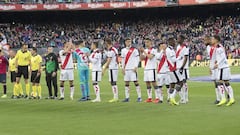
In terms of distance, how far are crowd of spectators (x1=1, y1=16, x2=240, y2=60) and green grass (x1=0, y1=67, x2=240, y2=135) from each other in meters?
39.7

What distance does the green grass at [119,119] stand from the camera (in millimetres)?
11977

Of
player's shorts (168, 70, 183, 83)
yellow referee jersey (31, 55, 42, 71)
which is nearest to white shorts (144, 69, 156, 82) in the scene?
player's shorts (168, 70, 183, 83)

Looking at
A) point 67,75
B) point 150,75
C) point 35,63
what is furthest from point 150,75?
point 35,63

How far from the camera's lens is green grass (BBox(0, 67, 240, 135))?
39.3 feet

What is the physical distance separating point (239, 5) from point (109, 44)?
4416 centimetres

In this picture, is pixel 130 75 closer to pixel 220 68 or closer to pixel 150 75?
pixel 150 75

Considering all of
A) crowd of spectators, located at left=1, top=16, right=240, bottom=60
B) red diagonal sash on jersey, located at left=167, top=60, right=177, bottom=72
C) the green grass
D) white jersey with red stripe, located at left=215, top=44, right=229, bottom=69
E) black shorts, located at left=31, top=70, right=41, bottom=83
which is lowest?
the green grass

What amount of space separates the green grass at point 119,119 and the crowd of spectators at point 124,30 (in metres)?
39.7

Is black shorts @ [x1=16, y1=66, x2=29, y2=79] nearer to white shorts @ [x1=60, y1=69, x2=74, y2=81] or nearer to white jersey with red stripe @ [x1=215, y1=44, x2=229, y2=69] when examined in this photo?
white shorts @ [x1=60, y1=69, x2=74, y2=81]

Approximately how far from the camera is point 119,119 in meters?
14.0

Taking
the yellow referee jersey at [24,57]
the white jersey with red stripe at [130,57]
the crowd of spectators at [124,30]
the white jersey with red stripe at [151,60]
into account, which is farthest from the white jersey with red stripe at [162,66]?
the crowd of spectators at [124,30]

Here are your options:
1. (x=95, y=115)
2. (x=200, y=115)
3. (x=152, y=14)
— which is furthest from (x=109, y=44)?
(x=152, y=14)

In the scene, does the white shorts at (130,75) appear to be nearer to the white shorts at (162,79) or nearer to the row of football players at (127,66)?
the row of football players at (127,66)

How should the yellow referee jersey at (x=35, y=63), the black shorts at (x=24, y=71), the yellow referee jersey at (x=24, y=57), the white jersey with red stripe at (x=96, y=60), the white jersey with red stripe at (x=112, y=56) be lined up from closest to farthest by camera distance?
1. the white jersey with red stripe at (x=112, y=56)
2. the white jersey with red stripe at (x=96, y=60)
3. the yellow referee jersey at (x=35, y=63)
4. the yellow referee jersey at (x=24, y=57)
5. the black shorts at (x=24, y=71)
